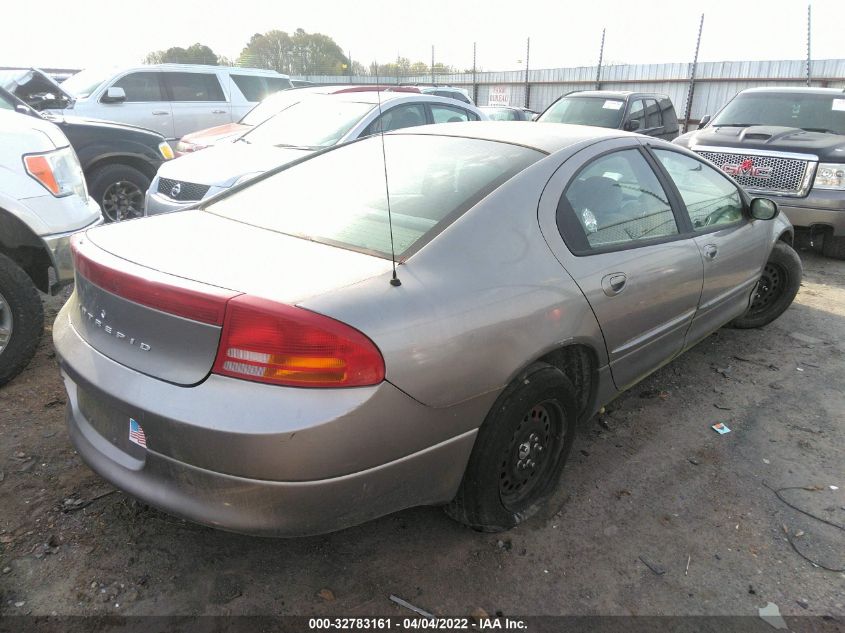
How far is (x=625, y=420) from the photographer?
3465 mm

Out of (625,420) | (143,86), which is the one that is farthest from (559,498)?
(143,86)

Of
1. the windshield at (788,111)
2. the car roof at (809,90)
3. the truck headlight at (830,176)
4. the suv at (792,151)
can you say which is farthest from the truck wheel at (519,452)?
the car roof at (809,90)

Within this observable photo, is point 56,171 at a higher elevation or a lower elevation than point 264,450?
higher

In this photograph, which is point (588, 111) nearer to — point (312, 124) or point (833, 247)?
point (833, 247)

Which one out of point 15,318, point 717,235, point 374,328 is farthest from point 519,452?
point 15,318

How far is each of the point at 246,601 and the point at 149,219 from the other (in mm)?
1566

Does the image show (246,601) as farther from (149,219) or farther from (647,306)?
(647,306)

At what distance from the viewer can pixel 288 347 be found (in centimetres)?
173

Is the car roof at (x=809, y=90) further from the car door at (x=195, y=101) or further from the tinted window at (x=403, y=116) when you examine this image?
the car door at (x=195, y=101)

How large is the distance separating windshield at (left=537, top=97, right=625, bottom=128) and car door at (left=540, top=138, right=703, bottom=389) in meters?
6.98

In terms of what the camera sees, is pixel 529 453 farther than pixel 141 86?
No

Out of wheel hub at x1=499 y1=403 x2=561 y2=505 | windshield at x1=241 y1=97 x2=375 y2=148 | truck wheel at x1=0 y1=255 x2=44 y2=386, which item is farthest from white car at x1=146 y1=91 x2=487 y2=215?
wheel hub at x1=499 y1=403 x2=561 y2=505

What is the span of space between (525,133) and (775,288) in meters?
2.93

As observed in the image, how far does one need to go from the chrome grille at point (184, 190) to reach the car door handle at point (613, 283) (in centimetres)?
393
